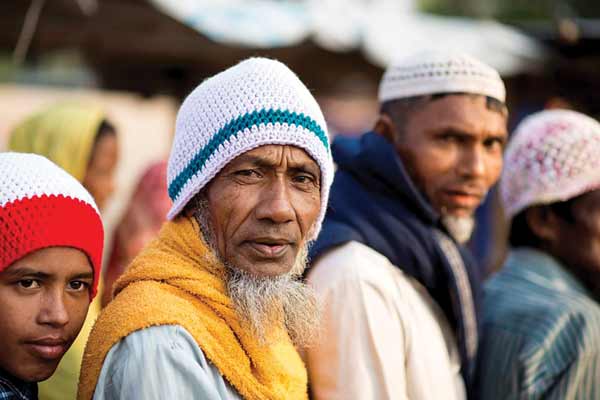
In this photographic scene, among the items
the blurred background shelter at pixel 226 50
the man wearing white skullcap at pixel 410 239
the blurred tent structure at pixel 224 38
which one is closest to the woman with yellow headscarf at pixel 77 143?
the blurred background shelter at pixel 226 50

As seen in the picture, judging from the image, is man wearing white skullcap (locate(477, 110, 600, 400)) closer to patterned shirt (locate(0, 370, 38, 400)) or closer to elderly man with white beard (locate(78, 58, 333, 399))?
elderly man with white beard (locate(78, 58, 333, 399))

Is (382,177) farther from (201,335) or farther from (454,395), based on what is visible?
(201,335)

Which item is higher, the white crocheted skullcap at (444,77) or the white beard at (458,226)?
the white crocheted skullcap at (444,77)

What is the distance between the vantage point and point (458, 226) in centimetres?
306

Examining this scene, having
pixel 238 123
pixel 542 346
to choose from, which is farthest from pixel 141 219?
pixel 238 123

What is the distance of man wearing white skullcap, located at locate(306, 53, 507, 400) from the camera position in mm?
2443

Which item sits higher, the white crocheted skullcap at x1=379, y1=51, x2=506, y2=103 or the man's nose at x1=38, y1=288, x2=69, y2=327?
the white crocheted skullcap at x1=379, y1=51, x2=506, y2=103

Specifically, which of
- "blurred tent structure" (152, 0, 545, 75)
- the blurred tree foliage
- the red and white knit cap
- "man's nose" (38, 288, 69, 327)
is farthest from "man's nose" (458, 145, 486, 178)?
the blurred tree foliage

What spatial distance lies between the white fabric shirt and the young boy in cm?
76

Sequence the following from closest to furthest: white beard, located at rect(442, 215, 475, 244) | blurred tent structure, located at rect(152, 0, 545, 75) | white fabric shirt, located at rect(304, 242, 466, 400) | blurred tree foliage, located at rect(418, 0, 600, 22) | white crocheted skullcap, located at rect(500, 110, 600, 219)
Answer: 1. white fabric shirt, located at rect(304, 242, 466, 400)
2. white beard, located at rect(442, 215, 475, 244)
3. white crocheted skullcap, located at rect(500, 110, 600, 219)
4. blurred tent structure, located at rect(152, 0, 545, 75)
5. blurred tree foliage, located at rect(418, 0, 600, 22)

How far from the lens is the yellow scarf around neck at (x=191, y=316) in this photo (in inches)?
78.2

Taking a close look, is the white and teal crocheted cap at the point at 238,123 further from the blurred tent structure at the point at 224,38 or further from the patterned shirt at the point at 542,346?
the blurred tent structure at the point at 224,38

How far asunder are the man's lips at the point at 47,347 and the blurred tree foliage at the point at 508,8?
69.5ft

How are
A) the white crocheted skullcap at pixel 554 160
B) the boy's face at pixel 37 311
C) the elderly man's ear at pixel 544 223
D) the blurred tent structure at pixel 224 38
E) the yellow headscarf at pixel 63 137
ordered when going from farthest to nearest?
the blurred tent structure at pixel 224 38 < the yellow headscarf at pixel 63 137 < the elderly man's ear at pixel 544 223 < the white crocheted skullcap at pixel 554 160 < the boy's face at pixel 37 311
